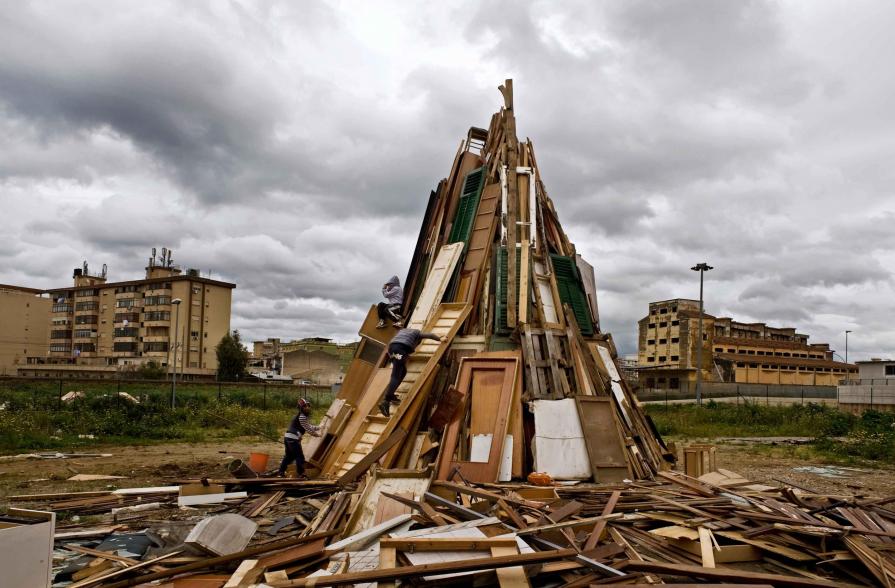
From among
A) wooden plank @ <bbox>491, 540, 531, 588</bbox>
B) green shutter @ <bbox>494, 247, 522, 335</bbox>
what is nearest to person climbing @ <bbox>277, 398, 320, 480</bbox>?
green shutter @ <bbox>494, 247, 522, 335</bbox>

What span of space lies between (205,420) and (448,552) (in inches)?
820

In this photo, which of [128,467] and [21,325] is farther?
[21,325]

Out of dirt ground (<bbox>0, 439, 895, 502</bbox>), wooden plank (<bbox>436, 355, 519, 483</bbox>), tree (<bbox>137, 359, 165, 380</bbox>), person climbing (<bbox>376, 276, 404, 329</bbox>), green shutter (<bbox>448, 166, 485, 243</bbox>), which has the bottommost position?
tree (<bbox>137, 359, 165, 380</bbox>)

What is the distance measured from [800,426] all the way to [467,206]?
2062 cm

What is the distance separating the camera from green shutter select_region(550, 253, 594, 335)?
1384cm

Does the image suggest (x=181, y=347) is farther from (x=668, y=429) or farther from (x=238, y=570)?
(x=238, y=570)

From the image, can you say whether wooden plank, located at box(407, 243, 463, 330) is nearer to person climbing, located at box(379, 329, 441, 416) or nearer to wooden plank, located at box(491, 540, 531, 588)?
person climbing, located at box(379, 329, 441, 416)

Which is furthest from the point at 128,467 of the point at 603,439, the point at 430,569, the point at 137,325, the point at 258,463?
the point at 137,325

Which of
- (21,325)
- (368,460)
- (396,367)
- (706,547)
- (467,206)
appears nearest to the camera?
(706,547)

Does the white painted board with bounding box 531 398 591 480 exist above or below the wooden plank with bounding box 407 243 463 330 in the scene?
below

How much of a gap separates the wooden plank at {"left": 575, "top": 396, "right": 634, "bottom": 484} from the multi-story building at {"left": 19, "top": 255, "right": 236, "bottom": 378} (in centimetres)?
5464

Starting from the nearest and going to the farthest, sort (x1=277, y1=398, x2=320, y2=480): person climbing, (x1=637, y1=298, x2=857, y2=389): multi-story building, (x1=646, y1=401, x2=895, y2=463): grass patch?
(x1=277, y1=398, x2=320, y2=480): person climbing
(x1=646, y1=401, x2=895, y2=463): grass patch
(x1=637, y1=298, x2=857, y2=389): multi-story building

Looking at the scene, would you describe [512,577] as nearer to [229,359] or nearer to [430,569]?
[430,569]

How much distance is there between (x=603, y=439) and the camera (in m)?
11.5
